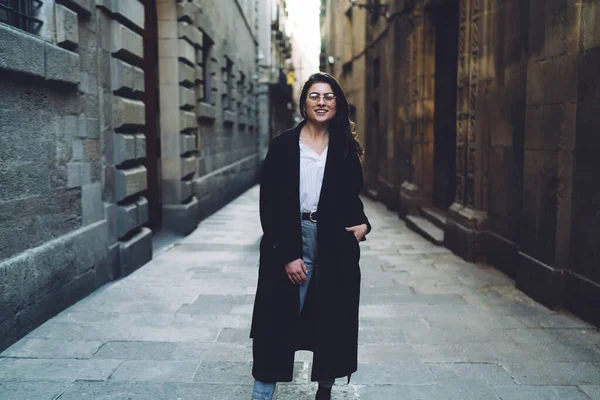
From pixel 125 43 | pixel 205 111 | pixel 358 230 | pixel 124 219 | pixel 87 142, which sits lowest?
pixel 124 219

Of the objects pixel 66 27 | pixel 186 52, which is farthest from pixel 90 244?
pixel 186 52

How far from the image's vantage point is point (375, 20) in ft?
51.7

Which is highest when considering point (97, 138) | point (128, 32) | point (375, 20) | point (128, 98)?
point (375, 20)

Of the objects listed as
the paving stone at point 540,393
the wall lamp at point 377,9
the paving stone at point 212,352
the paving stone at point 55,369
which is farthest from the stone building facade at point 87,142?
the wall lamp at point 377,9

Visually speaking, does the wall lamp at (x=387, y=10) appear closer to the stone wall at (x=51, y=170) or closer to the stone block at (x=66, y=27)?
the stone wall at (x=51, y=170)

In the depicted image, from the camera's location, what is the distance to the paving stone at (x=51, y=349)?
161 inches

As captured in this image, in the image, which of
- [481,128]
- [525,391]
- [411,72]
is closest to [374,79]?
[411,72]

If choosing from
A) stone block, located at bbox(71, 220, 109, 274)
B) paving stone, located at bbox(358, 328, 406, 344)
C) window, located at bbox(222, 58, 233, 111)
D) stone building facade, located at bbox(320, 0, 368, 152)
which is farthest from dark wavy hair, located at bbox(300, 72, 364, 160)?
stone building facade, located at bbox(320, 0, 368, 152)

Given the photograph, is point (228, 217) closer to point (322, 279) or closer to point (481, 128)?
point (481, 128)

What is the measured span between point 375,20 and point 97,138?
11265 millimetres

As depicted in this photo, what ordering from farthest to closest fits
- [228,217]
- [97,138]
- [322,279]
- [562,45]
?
[228,217] → [97,138] → [562,45] → [322,279]

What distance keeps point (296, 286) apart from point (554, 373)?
1932 mm

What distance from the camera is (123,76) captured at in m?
6.52

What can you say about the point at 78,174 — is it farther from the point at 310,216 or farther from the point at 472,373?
the point at 472,373
